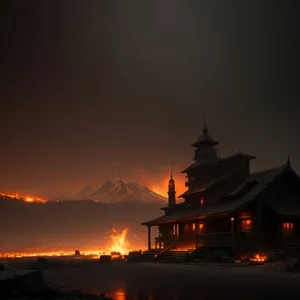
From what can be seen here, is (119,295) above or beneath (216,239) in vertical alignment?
beneath

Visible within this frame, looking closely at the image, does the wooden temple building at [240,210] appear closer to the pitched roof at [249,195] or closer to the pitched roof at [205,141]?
the pitched roof at [249,195]

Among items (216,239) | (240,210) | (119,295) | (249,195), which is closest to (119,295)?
(119,295)

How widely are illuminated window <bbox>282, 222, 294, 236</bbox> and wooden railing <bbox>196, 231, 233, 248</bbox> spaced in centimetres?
568

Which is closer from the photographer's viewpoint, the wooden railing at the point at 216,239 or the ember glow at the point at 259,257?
the ember glow at the point at 259,257

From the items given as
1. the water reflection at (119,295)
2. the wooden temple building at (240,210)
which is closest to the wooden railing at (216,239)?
the wooden temple building at (240,210)

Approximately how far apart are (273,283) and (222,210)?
2172cm

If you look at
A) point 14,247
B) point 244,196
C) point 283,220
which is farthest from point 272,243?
point 14,247

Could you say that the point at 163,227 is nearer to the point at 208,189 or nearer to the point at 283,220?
the point at 208,189

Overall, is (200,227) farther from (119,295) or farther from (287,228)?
(119,295)

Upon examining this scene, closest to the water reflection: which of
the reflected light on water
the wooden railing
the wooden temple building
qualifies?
the reflected light on water

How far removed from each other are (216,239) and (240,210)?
4.63 m

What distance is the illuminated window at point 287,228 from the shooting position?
1745 inches

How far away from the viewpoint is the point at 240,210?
136 ft

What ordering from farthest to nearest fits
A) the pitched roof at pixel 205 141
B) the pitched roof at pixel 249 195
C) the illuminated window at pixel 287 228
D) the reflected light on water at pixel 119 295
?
the pitched roof at pixel 205 141 → the illuminated window at pixel 287 228 → the pitched roof at pixel 249 195 → the reflected light on water at pixel 119 295
